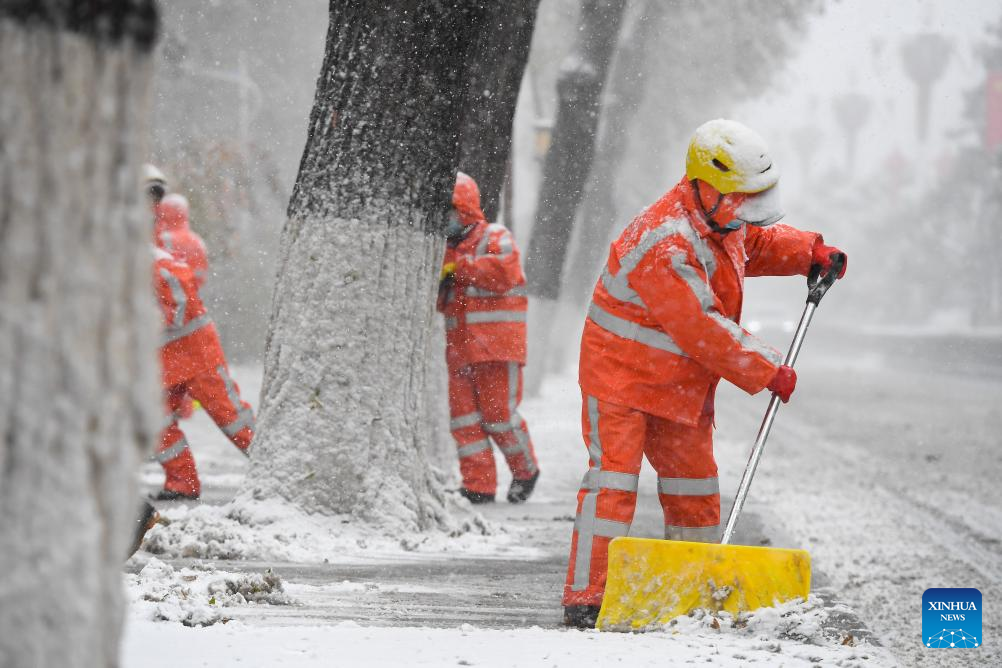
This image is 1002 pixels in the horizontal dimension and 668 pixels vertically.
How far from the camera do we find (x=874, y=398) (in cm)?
2031

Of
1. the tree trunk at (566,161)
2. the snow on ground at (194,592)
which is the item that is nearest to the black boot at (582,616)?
the snow on ground at (194,592)

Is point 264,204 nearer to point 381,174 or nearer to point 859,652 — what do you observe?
point 381,174

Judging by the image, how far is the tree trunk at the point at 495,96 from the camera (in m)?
7.21

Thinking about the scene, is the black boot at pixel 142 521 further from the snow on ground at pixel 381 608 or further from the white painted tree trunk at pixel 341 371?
the white painted tree trunk at pixel 341 371

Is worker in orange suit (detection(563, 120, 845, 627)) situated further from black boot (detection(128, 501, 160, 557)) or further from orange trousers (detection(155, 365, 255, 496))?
orange trousers (detection(155, 365, 255, 496))

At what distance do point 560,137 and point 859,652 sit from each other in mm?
10234

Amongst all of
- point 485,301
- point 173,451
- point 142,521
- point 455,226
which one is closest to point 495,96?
point 455,226

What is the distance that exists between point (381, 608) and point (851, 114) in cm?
11613

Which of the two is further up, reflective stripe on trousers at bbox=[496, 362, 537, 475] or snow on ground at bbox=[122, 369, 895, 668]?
reflective stripe on trousers at bbox=[496, 362, 537, 475]

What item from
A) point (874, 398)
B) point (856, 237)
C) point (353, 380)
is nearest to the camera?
point (353, 380)

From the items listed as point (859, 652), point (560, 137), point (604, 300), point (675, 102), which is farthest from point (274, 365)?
point (675, 102)

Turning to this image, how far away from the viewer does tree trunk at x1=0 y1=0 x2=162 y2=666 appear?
1.48 m

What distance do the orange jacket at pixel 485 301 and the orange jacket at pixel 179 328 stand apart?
1301 millimetres

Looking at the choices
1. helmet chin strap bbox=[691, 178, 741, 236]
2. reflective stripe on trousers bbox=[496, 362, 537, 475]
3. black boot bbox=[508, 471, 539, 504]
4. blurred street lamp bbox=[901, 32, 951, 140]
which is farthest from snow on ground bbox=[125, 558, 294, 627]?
blurred street lamp bbox=[901, 32, 951, 140]
